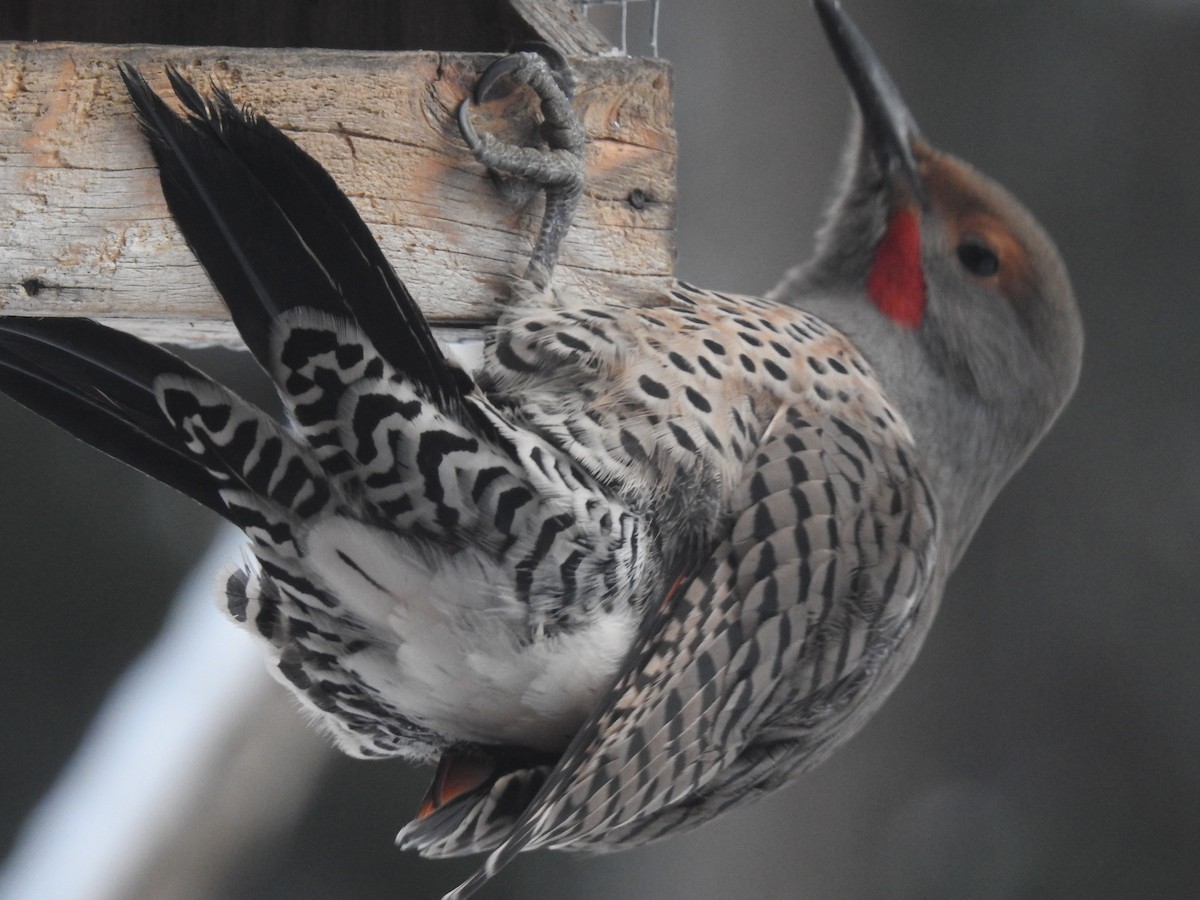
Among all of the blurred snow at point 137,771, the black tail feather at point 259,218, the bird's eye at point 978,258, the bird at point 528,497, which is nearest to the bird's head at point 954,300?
the bird's eye at point 978,258

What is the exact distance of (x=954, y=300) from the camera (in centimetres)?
199

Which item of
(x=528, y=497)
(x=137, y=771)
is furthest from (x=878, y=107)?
(x=137, y=771)

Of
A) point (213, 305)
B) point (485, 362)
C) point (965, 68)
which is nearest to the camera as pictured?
point (213, 305)

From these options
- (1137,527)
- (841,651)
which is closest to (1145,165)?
(1137,527)

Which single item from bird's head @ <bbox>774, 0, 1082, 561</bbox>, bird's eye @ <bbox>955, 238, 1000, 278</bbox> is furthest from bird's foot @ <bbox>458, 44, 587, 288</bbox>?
bird's eye @ <bbox>955, 238, 1000, 278</bbox>

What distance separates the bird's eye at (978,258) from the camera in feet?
6.48

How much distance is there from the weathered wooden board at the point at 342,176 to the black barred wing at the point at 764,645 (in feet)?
1.04

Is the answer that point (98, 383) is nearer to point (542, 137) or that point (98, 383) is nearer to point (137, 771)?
point (542, 137)

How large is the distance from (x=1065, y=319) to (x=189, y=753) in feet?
5.85

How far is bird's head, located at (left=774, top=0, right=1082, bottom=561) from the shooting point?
6.40ft

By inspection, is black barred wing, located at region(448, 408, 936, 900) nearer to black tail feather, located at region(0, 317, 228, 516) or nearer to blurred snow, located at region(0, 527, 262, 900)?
black tail feather, located at region(0, 317, 228, 516)

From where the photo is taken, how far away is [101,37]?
A: 1.87 m

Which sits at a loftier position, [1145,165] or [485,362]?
[1145,165]

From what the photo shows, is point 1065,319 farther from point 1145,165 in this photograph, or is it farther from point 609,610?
point 1145,165
